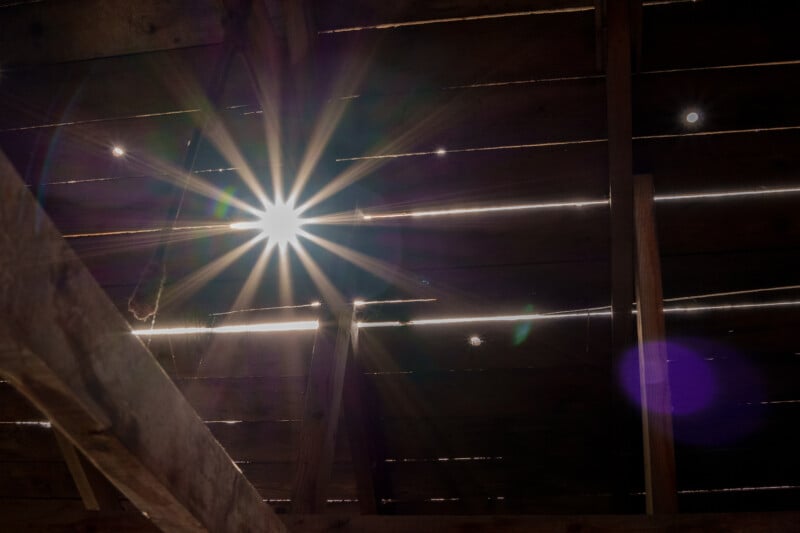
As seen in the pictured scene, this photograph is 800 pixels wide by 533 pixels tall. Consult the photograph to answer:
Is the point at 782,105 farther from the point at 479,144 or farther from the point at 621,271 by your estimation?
the point at 479,144

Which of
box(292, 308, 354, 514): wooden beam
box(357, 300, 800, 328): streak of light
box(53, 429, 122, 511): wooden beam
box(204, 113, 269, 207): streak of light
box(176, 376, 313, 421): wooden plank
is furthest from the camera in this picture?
box(176, 376, 313, 421): wooden plank

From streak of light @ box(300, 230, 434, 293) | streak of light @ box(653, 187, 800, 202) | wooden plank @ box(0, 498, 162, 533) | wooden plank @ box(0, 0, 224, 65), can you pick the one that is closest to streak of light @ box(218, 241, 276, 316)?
streak of light @ box(300, 230, 434, 293)

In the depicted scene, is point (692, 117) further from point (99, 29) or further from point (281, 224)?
point (99, 29)

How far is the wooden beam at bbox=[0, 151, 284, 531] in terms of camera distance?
2.20 feet

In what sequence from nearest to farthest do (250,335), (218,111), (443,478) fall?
(218,111)
(250,335)
(443,478)

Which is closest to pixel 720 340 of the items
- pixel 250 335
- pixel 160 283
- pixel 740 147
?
pixel 740 147

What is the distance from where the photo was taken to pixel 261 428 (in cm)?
298

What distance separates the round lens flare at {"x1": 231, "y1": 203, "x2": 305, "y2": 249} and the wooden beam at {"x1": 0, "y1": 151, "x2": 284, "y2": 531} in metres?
1.44

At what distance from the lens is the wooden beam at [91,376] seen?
670 millimetres

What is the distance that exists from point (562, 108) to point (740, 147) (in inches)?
24.6

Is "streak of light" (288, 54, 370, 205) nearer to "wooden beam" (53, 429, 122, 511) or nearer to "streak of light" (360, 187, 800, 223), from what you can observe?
"streak of light" (360, 187, 800, 223)

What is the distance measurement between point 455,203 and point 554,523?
1180mm

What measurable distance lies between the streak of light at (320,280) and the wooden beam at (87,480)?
49.0 inches

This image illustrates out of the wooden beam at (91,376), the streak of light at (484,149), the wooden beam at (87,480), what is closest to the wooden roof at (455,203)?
the streak of light at (484,149)
